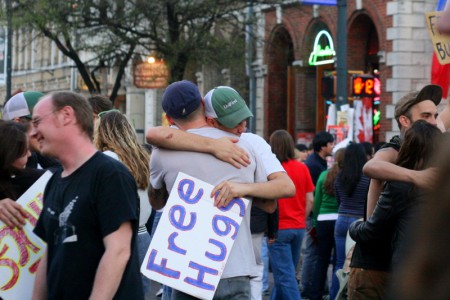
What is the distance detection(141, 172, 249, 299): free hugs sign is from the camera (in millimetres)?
5266

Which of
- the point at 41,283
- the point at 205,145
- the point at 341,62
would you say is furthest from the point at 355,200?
the point at 341,62

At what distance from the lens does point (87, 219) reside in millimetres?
4328

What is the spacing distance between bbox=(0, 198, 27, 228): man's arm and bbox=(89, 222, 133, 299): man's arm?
920mm

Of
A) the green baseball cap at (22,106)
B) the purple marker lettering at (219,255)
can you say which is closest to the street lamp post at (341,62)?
the green baseball cap at (22,106)

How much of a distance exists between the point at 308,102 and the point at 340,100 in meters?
11.7

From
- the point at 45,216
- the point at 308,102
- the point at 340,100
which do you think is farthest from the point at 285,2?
the point at 45,216

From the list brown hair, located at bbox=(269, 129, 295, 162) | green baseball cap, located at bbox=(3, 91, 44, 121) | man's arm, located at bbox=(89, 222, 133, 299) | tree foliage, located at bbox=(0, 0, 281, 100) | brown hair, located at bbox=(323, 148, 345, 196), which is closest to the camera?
man's arm, located at bbox=(89, 222, 133, 299)

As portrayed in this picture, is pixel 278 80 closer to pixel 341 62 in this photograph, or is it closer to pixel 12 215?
pixel 341 62

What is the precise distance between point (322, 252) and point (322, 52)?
19.5 meters

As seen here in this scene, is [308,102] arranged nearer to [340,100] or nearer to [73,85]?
[340,100]

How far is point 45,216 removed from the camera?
179 inches

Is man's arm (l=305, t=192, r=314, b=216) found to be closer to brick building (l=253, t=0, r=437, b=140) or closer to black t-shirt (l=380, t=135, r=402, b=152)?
black t-shirt (l=380, t=135, r=402, b=152)

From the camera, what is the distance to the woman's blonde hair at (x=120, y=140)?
6562 millimetres

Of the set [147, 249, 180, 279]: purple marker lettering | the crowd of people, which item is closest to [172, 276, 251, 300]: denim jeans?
the crowd of people
